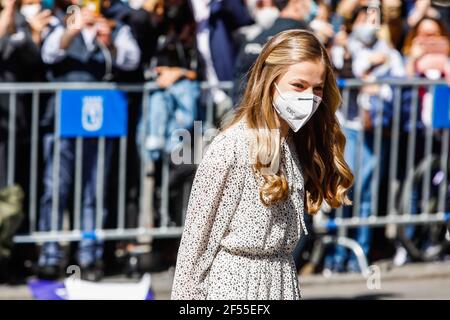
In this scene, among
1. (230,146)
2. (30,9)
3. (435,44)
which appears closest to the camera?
(230,146)

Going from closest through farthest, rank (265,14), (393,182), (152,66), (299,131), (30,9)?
(299,131), (30,9), (152,66), (265,14), (393,182)

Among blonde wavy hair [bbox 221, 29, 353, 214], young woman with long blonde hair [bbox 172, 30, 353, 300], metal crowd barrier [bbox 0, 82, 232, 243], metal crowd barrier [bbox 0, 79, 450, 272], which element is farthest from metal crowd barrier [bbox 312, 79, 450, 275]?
young woman with long blonde hair [bbox 172, 30, 353, 300]

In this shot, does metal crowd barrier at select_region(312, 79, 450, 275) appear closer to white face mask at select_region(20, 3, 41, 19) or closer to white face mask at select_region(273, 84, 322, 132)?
white face mask at select_region(20, 3, 41, 19)

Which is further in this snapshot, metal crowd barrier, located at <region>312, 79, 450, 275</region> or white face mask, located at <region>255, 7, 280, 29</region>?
metal crowd barrier, located at <region>312, 79, 450, 275</region>

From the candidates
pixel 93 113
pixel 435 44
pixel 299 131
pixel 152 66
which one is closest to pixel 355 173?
pixel 435 44

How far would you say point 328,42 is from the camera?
8914mm

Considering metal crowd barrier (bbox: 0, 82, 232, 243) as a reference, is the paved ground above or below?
below

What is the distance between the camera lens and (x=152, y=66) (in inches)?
344

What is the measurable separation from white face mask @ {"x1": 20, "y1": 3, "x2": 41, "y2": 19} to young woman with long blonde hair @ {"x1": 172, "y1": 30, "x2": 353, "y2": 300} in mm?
4361

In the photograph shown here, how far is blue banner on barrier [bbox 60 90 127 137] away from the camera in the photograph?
8266 millimetres

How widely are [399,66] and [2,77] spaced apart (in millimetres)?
3281

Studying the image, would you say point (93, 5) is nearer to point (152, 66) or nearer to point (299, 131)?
point (152, 66)

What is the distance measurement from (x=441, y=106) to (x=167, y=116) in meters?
2.35

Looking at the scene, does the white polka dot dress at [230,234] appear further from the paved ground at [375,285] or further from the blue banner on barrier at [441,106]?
the blue banner on barrier at [441,106]
